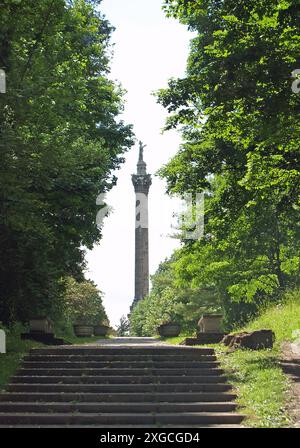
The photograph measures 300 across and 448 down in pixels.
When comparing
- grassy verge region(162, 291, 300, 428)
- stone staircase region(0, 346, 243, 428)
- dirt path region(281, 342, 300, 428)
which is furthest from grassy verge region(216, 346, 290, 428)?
stone staircase region(0, 346, 243, 428)

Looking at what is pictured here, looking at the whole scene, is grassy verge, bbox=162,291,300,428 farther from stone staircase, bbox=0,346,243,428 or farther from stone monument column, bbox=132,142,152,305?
stone monument column, bbox=132,142,152,305

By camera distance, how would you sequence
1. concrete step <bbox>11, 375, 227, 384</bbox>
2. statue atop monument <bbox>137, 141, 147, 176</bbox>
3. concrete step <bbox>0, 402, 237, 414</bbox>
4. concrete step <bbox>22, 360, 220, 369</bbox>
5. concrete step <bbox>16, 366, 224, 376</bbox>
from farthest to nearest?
statue atop monument <bbox>137, 141, 147, 176</bbox> → concrete step <bbox>22, 360, 220, 369</bbox> → concrete step <bbox>16, 366, 224, 376</bbox> → concrete step <bbox>11, 375, 227, 384</bbox> → concrete step <bbox>0, 402, 237, 414</bbox>

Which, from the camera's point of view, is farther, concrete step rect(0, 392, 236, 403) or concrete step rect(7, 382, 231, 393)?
concrete step rect(7, 382, 231, 393)

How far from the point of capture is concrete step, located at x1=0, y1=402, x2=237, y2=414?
33.0 ft

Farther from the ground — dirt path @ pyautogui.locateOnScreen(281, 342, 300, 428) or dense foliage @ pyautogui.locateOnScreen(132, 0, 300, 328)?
dense foliage @ pyautogui.locateOnScreen(132, 0, 300, 328)

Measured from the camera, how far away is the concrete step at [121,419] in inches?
370

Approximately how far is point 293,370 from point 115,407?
435 centimetres

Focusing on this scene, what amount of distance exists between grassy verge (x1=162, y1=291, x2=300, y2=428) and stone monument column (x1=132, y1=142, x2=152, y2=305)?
5521 cm

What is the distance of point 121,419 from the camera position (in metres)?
9.48

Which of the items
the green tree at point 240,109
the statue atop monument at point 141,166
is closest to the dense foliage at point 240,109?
the green tree at point 240,109

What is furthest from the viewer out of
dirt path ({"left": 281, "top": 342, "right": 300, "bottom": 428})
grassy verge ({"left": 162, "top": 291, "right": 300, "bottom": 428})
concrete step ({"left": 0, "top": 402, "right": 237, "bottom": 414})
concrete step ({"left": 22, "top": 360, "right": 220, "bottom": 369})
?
concrete step ({"left": 22, "top": 360, "right": 220, "bottom": 369})

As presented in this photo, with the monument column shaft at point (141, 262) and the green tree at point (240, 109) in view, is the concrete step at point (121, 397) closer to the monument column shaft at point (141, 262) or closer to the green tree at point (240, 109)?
the green tree at point (240, 109)

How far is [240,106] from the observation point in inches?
511
